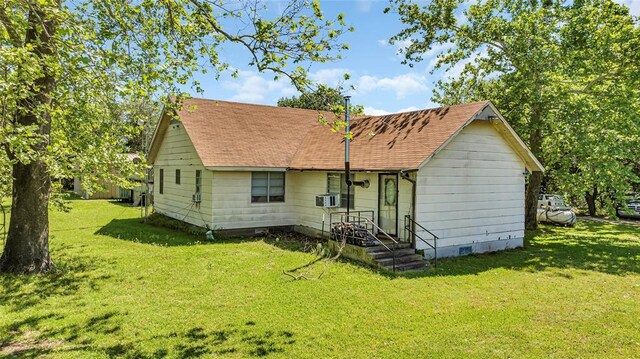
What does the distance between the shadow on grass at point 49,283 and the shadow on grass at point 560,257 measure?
7.36 m

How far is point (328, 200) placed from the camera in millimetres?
14188

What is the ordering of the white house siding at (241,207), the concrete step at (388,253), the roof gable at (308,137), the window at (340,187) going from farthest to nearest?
the white house siding at (241,207) → the window at (340,187) → the roof gable at (308,137) → the concrete step at (388,253)

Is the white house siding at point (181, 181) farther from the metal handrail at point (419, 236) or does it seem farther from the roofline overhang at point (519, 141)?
the roofline overhang at point (519, 141)

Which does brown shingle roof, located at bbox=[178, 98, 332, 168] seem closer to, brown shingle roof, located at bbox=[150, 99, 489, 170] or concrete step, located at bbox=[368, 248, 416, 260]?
brown shingle roof, located at bbox=[150, 99, 489, 170]

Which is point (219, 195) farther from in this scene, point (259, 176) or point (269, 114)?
point (269, 114)

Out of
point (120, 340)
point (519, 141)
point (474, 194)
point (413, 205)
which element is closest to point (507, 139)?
point (519, 141)

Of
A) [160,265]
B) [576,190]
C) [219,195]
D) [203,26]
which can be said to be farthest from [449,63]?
[160,265]

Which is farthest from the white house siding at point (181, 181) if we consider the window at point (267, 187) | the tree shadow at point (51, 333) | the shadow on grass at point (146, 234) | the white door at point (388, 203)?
the tree shadow at point (51, 333)

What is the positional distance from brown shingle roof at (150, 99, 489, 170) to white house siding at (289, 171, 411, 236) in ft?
2.02

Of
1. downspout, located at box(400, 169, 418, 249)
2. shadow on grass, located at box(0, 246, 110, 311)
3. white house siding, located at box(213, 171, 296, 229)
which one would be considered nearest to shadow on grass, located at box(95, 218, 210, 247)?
white house siding, located at box(213, 171, 296, 229)

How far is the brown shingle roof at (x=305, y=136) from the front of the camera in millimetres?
12922

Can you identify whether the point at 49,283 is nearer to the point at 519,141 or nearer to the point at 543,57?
the point at 519,141

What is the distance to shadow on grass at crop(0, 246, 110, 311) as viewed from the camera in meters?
7.84

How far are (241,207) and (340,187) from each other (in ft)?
13.6
